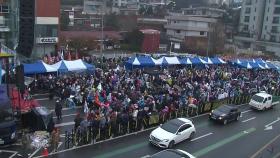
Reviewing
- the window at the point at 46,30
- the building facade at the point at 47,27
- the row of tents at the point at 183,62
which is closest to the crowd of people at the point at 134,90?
the row of tents at the point at 183,62

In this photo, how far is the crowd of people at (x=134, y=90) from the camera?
74.0 feet

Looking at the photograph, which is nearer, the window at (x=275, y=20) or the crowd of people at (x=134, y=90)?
the crowd of people at (x=134, y=90)

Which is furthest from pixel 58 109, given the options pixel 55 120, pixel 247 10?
pixel 247 10

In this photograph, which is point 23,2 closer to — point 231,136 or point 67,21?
point 231,136

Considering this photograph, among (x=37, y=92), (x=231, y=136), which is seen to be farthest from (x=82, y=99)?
(x=231, y=136)

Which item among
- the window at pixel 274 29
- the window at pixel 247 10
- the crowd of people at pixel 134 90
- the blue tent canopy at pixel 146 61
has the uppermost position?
the window at pixel 247 10

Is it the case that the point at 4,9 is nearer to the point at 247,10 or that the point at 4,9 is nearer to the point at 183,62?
the point at 183,62

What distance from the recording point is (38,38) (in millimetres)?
43344

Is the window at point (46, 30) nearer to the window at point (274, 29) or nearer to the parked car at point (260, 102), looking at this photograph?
the parked car at point (260, 102)

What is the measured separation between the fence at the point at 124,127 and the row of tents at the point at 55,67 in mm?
9716

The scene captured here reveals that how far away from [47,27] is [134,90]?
20864mm

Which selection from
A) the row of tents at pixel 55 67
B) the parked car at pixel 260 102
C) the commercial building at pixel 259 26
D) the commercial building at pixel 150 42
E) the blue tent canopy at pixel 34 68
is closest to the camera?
the blue tent canopy at pixel 34 68

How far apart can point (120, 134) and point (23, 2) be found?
32.4ft

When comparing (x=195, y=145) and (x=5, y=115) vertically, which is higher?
(x=5, y=115)
